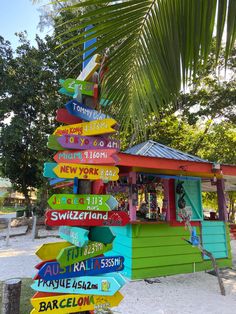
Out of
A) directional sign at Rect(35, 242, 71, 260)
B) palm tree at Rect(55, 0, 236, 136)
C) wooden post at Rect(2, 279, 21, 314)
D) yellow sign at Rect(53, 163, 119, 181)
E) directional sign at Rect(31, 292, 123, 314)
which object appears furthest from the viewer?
wooden post at Rect(2, 279, 21, 314)

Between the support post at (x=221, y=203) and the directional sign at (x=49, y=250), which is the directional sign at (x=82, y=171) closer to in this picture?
the directional sign at (x=49, y=250)

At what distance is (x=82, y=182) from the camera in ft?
6.23

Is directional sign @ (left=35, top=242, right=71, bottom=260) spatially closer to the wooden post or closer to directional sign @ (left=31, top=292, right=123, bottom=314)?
directional sign @ (left=31, top=292, right=123, bottom=314)

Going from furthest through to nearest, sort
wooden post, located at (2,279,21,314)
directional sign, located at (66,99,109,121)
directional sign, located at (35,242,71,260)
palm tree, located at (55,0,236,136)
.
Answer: wooden post, located at (2,279,21,314) → directional sign, located at (66,99,109,121) → directional sign, located at (35,242,71,260) → palm tree, located at (55,0,236,136)

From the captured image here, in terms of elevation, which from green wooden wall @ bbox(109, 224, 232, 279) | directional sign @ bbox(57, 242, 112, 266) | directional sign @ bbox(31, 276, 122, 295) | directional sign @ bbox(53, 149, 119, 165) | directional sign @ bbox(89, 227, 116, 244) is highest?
directional sign @ bbox(53, 149, 119, 165)

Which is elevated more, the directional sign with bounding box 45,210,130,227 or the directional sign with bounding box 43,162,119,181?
the directional sign with bounding box 43,162,119,181

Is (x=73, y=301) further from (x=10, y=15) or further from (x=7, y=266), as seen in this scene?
(x=7, y=266)

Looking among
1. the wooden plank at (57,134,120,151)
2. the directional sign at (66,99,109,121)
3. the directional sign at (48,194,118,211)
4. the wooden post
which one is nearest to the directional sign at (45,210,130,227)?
the directional sign at (48,194,118,211)

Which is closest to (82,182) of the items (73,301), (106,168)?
(106,168)

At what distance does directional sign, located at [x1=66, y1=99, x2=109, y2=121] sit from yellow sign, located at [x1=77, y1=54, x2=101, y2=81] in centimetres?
24

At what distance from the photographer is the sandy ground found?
3.90m

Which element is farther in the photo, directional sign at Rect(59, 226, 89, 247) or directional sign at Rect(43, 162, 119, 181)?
directional sign at Rect(43, 162, 119, 181)

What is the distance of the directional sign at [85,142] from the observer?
1871 mm

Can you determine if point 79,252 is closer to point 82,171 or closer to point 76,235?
point 76,235
